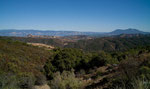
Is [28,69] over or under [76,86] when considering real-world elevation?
under

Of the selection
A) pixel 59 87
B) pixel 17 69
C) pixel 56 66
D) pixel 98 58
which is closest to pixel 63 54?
pixel 56 66

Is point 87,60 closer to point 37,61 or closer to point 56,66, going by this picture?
point 56,66

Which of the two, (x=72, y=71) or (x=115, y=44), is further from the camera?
(x=115, y=44)

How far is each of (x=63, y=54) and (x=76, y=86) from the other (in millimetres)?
17375

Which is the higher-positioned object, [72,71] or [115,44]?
[72,71]

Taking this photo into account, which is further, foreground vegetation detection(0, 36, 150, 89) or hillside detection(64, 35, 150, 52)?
hillside detection(64, 35, 150, 52)

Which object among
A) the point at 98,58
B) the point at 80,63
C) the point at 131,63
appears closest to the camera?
the point at 131,63

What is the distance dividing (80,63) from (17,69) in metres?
12.6

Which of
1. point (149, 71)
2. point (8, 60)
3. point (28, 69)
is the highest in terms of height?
point (149, 71)

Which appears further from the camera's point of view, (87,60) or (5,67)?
(87,60)

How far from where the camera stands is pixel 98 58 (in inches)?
909

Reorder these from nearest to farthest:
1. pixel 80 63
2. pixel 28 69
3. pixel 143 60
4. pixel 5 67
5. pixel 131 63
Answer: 1. pixel 131 63
2. pixel 143 60
3. pixel 5 67
4. pixel 28 69
5. pixel 80 63

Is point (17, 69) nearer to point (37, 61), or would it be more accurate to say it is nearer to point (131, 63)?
point (37, 61)

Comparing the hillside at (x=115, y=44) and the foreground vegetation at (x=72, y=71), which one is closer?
the foreground vegetation at (x=72, y=71)
